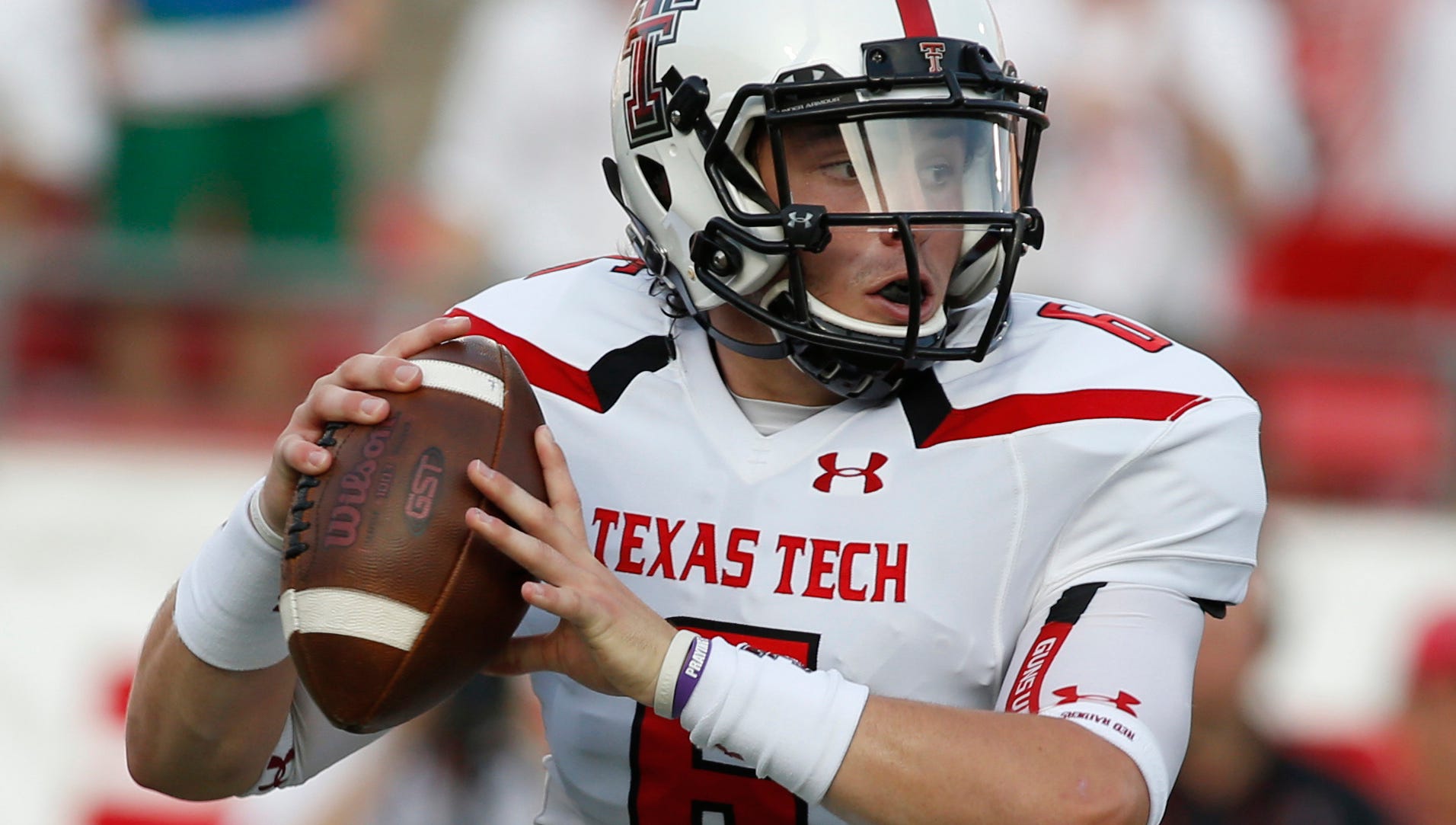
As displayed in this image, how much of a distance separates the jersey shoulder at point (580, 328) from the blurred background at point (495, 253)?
2.17 meters

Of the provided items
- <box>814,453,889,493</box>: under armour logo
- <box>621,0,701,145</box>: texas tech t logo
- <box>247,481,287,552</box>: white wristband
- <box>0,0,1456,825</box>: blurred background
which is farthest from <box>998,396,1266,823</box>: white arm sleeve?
<box>0,0,1456,825</box>: blurred background

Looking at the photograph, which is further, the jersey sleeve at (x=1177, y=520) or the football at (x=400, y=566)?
the jersey sleeve at (x=1177, y=520)

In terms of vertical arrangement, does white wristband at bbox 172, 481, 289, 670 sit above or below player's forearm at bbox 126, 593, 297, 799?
above

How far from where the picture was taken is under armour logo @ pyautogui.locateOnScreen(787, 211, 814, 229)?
7.06ft

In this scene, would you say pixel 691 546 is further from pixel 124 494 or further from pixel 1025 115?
pixel 124 494

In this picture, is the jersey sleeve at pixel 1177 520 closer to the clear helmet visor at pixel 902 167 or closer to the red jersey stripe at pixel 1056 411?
the red jersey stripe at pixel 1056 411

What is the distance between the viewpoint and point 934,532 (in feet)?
7.12

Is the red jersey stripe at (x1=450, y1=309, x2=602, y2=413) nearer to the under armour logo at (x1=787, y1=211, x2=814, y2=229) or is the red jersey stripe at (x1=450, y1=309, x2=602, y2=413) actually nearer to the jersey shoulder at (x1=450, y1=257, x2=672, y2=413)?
the jersey shoulder at (x1=450, y1=257, x2=672, y2=413)

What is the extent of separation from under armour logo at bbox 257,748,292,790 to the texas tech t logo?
90cm

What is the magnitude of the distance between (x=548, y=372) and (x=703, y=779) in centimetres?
54

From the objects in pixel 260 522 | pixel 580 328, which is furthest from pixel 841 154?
pixel 260 522

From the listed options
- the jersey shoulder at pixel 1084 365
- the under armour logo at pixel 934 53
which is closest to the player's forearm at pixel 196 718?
the jersey shoulder at pixel 1084 365

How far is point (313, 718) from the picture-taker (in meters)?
2.41

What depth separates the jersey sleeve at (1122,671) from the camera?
199cm
